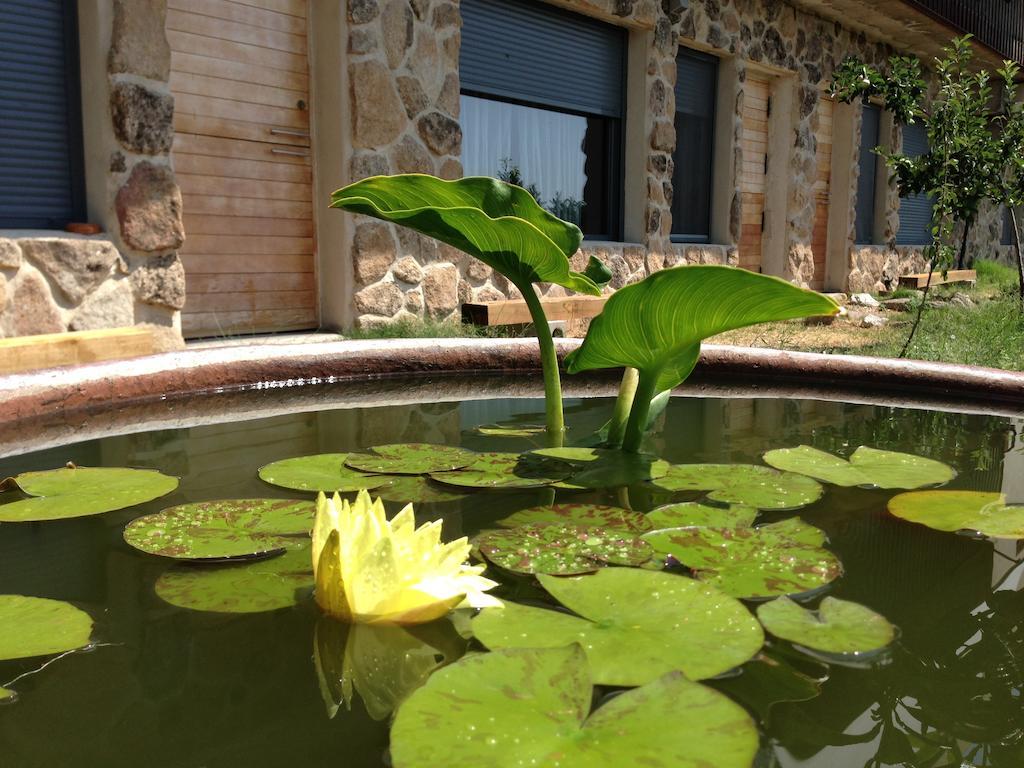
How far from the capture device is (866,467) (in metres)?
1.48

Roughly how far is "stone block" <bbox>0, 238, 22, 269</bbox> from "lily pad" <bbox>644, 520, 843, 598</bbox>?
9.26 ft

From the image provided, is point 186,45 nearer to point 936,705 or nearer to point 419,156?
point 419,156

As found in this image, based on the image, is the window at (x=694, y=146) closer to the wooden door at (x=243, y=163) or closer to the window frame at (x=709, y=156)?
the window frame at (x=709, y=156)

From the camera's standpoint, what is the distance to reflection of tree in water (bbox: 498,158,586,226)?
551 cm

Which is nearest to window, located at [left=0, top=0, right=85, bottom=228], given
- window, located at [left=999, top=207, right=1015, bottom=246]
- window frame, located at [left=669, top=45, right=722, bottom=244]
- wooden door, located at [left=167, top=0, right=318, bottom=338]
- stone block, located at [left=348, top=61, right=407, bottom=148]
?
wooden door, located at [left=167, top=0, right=318, bottom=338]

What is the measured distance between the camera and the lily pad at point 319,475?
1.32m

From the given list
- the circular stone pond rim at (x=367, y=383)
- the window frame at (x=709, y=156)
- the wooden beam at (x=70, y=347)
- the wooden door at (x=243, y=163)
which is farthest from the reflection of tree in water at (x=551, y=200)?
the circular stone pond rim at (x=367, y=383)

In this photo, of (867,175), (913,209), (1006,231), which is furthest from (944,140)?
(1006,231)

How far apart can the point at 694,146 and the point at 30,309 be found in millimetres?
5304

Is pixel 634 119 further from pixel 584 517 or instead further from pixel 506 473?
pixel 584 517

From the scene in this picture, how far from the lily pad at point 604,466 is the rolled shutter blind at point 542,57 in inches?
159

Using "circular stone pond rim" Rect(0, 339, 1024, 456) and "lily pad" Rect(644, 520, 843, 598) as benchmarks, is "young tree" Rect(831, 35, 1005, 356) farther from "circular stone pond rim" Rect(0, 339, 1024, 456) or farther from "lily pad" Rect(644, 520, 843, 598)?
"lily pad" Rect(644, 520, 843, 598)

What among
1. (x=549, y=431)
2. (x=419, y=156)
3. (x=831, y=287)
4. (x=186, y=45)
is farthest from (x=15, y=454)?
(x=831, y=287)

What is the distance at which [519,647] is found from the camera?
0.79m
